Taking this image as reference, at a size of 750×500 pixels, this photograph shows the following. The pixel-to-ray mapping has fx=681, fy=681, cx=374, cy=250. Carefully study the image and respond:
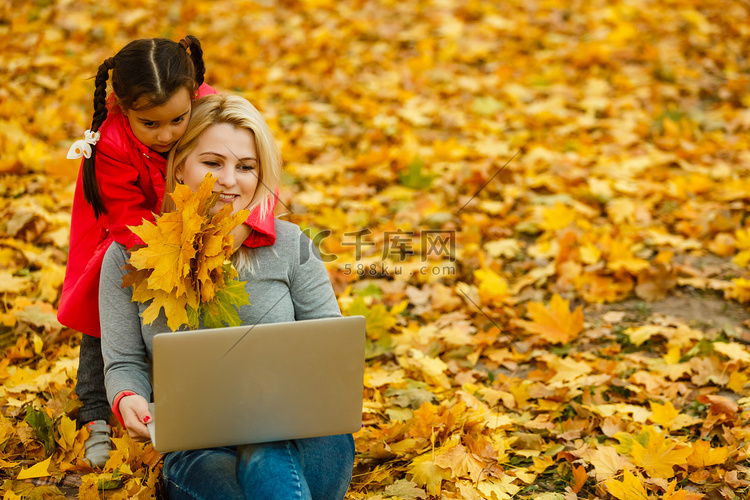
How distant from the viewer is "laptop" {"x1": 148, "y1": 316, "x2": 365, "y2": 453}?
65.2 inches

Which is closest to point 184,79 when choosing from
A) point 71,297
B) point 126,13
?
point 71,297

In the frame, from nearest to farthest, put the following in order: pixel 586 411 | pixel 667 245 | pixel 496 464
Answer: pixel 496 464
pixel 586 411
pixel 667 245

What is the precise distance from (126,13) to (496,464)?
17.7 feet

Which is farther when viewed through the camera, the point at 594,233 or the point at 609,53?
the point at 609,53

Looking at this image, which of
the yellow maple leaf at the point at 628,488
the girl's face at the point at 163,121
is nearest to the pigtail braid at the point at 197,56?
the girl's face at the point at 163,121

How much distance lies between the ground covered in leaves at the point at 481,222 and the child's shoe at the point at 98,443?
3cm

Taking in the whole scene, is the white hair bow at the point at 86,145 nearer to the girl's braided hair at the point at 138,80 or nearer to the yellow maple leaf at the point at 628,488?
the girl's braided hair at the point at 138,80

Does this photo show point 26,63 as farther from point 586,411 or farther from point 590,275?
point 586,411

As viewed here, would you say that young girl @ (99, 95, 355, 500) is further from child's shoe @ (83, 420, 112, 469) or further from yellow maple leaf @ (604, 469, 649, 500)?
yellow maple leaf @ (604, 469, 649, 500)

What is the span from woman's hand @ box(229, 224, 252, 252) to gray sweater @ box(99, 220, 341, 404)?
0.26 feet

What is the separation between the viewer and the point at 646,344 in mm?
2982

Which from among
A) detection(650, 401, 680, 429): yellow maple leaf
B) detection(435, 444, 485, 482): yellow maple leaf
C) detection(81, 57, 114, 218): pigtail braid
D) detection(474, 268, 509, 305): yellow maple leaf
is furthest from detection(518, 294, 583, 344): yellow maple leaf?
detection(81, 57, 114, 218): pigtail braid

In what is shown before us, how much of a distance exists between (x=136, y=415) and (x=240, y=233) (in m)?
0.58

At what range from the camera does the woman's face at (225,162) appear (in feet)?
6.67
